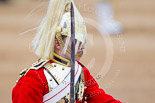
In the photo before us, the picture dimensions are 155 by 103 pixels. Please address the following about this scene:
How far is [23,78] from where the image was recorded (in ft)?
7.41

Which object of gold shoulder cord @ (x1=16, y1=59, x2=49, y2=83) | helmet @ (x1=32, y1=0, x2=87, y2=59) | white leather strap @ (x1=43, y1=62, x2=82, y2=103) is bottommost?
white leather strap @ (x1=43, y1=62, x2=82, y2=103)

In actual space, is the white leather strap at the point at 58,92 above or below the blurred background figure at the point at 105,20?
below

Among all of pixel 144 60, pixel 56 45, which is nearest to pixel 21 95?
pixel 56 45

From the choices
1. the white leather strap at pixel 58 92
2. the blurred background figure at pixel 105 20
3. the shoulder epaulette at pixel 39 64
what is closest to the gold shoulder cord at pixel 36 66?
the shoulder epaulette at pixel 39 64

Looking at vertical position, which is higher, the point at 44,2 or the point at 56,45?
the point at 44,2

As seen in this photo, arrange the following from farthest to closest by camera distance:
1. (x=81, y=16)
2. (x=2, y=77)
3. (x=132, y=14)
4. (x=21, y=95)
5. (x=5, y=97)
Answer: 1. (x=132, y=14)
2. (x=2, y=77)
3. (x=5, y=97)
4. (x=81, y=16)
5. (x=21, y=95)

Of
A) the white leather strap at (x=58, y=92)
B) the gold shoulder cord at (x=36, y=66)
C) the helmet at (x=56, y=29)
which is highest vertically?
the helmet at (x=56, y=29)

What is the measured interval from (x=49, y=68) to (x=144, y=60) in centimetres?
456

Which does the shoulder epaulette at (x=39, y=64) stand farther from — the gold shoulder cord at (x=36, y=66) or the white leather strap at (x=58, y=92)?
the white leather strap at (x=58, y=92)

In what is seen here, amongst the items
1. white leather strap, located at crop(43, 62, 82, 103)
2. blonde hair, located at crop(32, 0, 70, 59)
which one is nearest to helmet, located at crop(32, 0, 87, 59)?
blonde hair, located at crop(32, 0, 70, 59)

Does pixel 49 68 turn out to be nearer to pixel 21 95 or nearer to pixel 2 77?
pixel 21 95

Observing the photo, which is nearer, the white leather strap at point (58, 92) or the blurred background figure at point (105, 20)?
the white leather strap at point (58, 92)

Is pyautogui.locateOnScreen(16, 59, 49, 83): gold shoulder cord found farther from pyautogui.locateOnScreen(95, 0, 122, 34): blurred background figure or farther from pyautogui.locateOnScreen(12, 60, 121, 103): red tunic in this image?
pyautogui.locateOnScreen(95, 0, 122, 34): blurred background figure

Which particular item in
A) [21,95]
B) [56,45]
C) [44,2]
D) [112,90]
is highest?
[44,2]
